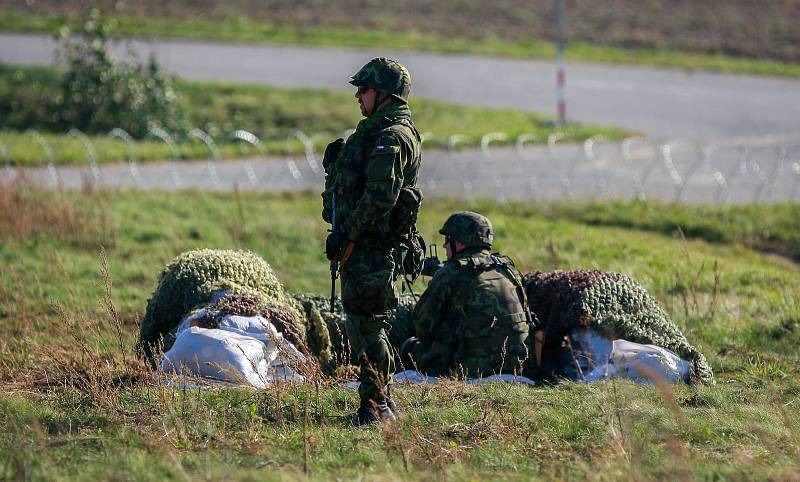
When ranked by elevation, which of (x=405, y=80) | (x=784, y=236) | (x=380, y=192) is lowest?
(x=784, y=236)

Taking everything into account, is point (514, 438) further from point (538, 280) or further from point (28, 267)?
point (28, 267)

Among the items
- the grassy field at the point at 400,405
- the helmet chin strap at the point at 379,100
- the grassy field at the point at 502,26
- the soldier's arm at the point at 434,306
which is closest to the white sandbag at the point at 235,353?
the grassy field at the point at 400,405

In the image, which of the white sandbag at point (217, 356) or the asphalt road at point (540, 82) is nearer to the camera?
the white sandbag at point (217, 356)

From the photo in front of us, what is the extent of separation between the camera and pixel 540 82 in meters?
25.0

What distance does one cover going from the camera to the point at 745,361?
27.8 ft

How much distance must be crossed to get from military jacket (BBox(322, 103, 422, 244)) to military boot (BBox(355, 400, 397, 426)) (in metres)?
0.94

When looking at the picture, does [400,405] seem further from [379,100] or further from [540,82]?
[540,82]

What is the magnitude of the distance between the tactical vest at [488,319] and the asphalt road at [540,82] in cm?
1296

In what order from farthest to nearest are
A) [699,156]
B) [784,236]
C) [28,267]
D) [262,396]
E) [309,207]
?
[699,156] < [309,207] < [784,236] < [28,267] < [262,396]

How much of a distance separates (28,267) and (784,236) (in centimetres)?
822

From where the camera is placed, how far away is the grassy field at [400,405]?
5.79 metres

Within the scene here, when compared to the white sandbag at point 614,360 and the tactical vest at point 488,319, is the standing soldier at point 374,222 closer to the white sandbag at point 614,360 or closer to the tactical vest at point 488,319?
the tactical vest at point 488,319

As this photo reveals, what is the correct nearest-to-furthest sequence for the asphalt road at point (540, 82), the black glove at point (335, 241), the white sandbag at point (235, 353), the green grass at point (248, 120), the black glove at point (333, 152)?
the black glove at point (335, 241)
the black glove at point (333, 152)
the white sandbag at point (235, 353)
the green grass at point (248, 120)
the asphalt road at point (540, 82)

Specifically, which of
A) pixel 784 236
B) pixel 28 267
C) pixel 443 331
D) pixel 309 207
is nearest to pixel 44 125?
pixel 309 207
